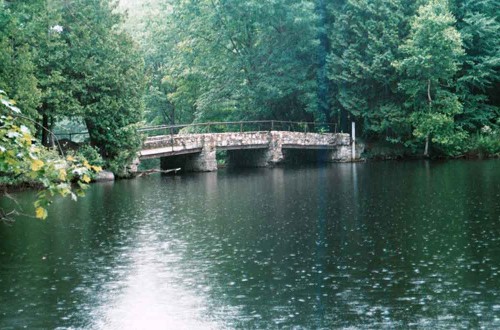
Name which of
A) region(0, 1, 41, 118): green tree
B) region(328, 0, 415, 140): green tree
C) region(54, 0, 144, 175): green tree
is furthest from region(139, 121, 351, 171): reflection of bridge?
region(0, 1, 41, 118): green tree

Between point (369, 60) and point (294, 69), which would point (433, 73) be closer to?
point (369, 60)

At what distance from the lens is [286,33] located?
166 ft

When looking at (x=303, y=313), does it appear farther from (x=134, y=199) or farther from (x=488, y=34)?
(x=488, y=34)

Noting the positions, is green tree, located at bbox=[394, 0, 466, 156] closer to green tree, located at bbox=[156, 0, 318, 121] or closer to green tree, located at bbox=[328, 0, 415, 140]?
green tree, located at bbox=[328, 0, 415, 140]

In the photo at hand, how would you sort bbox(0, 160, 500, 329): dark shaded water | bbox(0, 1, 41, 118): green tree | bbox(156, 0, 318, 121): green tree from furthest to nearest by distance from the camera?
bbox(156, 0, 318, 121): green tree < bbox(0, 1, 41, 118): green tree < bbox(0, 160, 500, 329): dark shaded water

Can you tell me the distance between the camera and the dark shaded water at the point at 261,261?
12.7 metres

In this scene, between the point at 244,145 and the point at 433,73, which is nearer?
the point at 244,145

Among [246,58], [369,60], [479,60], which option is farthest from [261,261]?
[246,58]

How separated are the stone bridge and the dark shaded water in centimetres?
1193

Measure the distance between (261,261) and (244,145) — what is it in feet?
94.1

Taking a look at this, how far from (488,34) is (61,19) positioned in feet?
84.6

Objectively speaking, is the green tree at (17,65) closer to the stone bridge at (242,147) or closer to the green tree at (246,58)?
the stone bridge at (242,147)

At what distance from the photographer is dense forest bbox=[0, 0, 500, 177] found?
37.3 meters

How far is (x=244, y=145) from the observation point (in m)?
45.3
